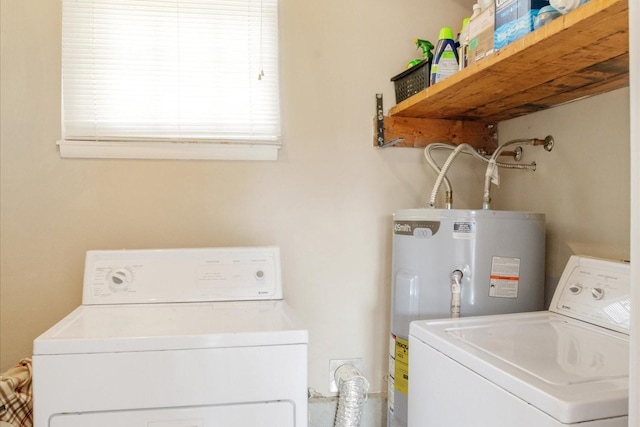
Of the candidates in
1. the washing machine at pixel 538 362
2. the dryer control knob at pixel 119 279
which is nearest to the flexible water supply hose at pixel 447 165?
the washing machine at pixel 538 362

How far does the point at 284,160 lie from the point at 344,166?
0.26 m

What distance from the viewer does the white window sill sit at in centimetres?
166

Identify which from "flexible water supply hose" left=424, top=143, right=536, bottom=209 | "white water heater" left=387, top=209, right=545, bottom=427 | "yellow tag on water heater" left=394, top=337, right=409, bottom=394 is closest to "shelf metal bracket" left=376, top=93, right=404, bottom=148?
"flexible water supply hose" left=424, top=143, right=536, bottom=209

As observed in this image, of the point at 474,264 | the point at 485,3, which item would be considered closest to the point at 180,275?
the point at 474,264

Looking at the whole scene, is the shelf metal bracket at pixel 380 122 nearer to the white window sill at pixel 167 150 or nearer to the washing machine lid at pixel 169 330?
the white window sill at pixel 167 150

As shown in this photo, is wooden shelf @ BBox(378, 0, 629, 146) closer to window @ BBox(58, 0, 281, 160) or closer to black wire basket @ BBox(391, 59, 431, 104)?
black wire basket @ BBox(391, 59, 431, 104)

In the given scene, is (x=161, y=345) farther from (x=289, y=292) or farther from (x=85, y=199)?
(x=85, y=199)

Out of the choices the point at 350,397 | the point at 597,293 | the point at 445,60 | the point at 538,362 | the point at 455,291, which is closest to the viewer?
the point at 538,362

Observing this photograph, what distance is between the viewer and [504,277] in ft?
4.70

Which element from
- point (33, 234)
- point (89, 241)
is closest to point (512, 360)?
point (89, 241)

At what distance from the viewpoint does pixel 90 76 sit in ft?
5.48

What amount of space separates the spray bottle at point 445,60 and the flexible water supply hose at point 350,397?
1211 mm

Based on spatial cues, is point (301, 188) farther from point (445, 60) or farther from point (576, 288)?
point (576, 288)

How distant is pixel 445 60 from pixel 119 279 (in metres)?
1.42
